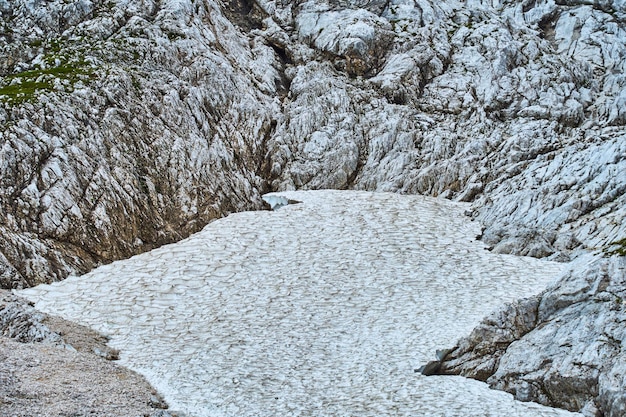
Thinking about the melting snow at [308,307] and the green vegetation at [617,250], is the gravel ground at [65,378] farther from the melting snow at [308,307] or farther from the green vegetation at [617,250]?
the green vegetation at [617,250]

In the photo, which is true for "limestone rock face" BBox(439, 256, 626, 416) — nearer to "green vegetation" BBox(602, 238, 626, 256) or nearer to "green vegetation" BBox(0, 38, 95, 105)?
"green vegetation" BBox(602, 238, 626, 256)

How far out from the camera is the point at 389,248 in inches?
1337

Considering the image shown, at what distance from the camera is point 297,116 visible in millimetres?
49000

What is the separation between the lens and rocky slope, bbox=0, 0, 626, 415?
105 feet

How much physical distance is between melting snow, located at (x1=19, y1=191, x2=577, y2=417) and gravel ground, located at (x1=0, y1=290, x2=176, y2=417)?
3.73 ft

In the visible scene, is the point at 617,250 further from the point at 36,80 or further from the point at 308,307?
the point at 36,80

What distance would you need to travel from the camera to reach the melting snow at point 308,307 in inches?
772

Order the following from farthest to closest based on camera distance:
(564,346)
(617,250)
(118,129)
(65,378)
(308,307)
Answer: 1. (118,129)
2. (308,307)
3. (617,250)
4. (65,378)
5. (564,346)

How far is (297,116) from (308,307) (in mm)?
25630

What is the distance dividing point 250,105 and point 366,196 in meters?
13.7

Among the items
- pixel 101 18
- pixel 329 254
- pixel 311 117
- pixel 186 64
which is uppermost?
pixel 101 18

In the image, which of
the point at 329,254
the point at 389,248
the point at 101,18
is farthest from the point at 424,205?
the point at 101,18

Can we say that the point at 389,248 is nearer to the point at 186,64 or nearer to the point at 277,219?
the point at 277,219

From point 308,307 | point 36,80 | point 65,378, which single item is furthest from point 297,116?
point 65,378
